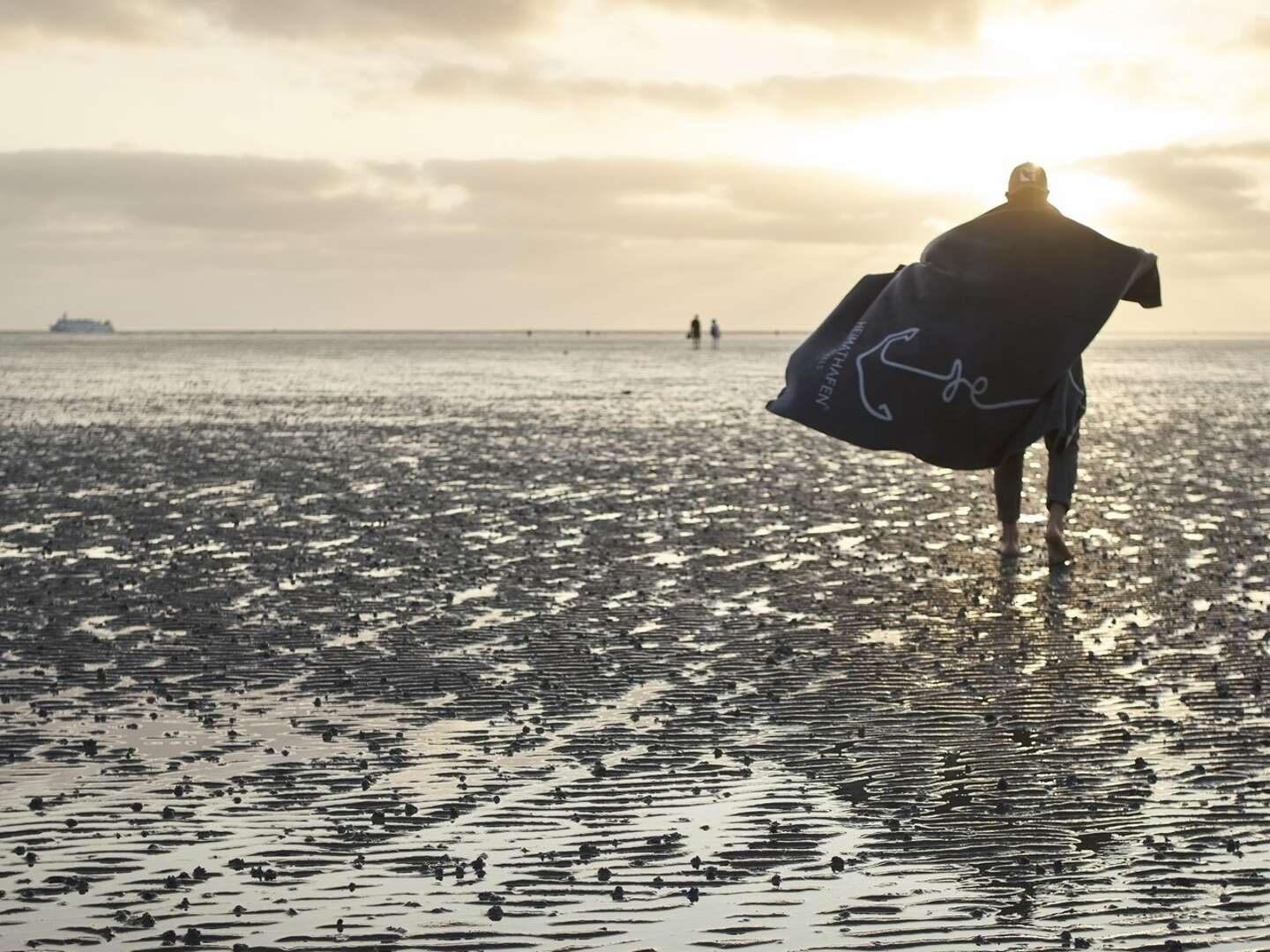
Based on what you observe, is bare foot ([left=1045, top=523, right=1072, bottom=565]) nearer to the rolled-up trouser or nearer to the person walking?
the person walking

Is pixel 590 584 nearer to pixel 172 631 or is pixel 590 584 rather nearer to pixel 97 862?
pixel 172 631

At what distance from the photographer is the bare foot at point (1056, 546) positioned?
13.0 metres

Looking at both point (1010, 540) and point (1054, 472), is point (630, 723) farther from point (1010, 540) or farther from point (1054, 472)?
point (1010, 540)

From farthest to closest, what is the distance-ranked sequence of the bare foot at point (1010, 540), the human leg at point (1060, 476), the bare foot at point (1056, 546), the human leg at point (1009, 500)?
the bare foot at point (1010, 540)
the human leg at point (1009, 500)
the human leg at point (1060, 476)
the bare foot at point (1056, 546)

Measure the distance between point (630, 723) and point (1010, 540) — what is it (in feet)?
21.2

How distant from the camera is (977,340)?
12719mm

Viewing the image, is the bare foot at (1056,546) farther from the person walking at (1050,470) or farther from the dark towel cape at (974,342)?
the dark towel cape at (974,342)

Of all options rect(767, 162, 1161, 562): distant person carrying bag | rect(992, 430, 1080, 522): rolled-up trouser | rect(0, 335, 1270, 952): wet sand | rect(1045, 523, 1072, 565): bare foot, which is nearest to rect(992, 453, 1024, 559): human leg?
rect(992, 430, 1080, 522): rolled-up trouser

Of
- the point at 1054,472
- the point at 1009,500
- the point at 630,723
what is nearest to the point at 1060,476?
the point at 1054,472

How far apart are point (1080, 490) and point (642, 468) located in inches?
223

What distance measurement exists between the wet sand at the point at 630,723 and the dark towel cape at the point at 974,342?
108 centimetres

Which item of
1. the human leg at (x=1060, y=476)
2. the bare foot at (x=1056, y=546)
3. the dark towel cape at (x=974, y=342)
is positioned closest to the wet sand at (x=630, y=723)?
the bare foot at (x=1056, y=546)

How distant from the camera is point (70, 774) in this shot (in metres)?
7.05

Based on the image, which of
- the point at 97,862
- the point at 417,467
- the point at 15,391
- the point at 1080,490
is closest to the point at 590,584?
the point at 97,862
